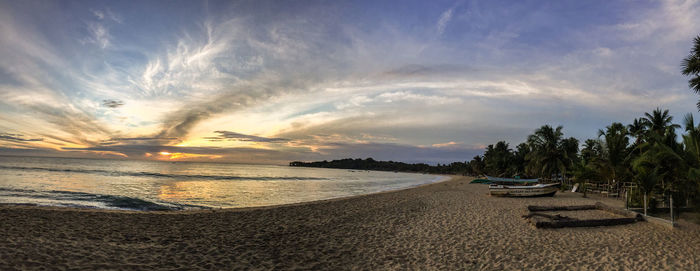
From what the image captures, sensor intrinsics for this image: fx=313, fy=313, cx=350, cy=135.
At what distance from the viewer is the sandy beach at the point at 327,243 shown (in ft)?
23.0

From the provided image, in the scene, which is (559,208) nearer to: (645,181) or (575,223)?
(645,181)

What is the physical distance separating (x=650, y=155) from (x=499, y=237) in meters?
6.13

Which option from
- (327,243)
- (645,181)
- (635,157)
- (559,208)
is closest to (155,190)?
(327,243)

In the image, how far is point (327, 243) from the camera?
9.00 meters

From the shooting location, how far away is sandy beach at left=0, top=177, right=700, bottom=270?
23.0 ft

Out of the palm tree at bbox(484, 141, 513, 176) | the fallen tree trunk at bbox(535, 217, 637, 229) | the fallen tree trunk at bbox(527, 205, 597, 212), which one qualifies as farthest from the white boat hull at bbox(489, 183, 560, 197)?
the palm tree at bbox(484, 141, 513, 176)

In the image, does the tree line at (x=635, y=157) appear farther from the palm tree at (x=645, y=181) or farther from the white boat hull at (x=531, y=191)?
the white boat hull at (x=531, y=191)

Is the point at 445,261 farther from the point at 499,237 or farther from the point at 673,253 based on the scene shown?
the point at 673,253

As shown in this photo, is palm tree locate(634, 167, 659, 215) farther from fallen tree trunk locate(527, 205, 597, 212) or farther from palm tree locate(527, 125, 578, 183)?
palm tree locate(527, 125, 578, 183)

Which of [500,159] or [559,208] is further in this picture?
[500,159]

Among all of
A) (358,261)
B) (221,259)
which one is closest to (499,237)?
(358,261)

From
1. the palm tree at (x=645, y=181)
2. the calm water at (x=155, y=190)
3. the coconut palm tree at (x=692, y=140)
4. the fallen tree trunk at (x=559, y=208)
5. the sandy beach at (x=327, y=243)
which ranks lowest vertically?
the calm water at (x=155, y=190)

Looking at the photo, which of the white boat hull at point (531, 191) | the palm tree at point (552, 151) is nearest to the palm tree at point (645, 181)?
the white boat hull at point (531, 191)

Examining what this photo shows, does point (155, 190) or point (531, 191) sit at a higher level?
point (531, 191)
